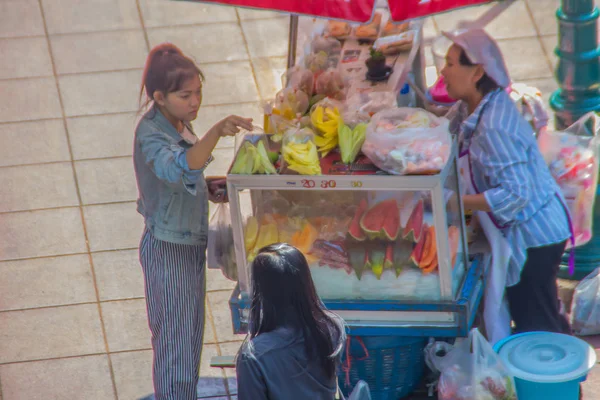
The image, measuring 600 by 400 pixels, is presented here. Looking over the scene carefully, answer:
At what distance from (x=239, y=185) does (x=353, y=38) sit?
1985 millimetres

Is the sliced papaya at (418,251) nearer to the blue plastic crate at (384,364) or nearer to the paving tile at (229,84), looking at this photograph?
the blue plastic crate at (384,364)

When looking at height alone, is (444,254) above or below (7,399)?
above

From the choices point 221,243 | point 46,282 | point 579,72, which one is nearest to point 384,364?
point 221,243

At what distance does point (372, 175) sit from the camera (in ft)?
12.9

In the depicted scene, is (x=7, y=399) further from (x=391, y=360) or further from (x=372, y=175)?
(x=372, y=175)

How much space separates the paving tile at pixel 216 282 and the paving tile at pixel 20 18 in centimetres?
337

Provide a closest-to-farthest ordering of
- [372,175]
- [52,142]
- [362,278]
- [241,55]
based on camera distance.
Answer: [372,175], [362,278], [52,142], [241,55]

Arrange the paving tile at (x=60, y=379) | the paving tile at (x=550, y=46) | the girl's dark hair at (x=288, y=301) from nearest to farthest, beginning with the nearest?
the girl's dark hair at (x=288, y=301) → the paving tile at (x=60, y=379) → the paving tile at (x=550, y=46)

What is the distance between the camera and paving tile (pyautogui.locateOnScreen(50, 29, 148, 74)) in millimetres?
8070

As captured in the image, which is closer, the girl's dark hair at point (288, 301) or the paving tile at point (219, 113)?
the girl's dark hair at point (288, 301)

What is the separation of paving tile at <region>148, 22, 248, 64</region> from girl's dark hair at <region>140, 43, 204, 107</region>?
3.87 meters

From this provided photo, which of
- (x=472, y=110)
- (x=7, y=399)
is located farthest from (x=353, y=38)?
(x=7, y=399)

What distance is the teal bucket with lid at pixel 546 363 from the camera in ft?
13.8

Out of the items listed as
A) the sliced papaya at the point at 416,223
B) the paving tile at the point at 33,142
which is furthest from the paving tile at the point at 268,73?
the sliced papaya at the point at 416,223
